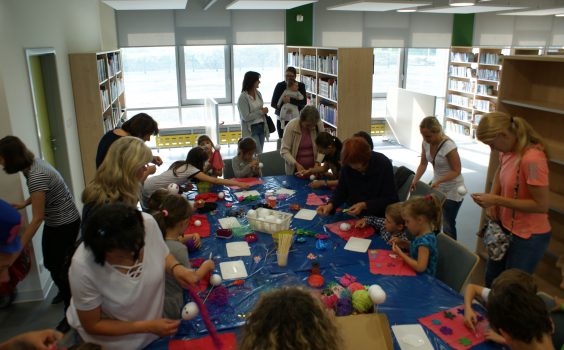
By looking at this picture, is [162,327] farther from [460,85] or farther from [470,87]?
[460,85]

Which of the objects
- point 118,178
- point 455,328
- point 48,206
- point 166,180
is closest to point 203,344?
point 118,178

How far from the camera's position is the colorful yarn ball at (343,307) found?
195cm

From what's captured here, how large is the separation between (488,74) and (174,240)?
909 centimetres

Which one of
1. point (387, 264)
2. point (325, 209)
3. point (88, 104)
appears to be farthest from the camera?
point (88, 104)

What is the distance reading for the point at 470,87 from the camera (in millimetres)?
9695

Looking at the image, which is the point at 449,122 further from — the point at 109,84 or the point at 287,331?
the point at 287,331

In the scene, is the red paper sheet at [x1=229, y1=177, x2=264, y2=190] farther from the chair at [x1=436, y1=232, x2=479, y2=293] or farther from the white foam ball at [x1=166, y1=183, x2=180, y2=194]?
the chair at [x1=436, y1=232, x2=479, y2=293]

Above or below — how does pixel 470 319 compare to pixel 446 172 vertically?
below

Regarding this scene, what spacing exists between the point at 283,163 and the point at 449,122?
23.2ft

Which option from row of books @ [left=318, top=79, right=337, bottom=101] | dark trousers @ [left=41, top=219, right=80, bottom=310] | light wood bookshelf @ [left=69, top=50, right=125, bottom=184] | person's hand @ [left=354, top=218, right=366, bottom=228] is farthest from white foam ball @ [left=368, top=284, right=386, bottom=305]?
row of books @ [left=318, top=79, right=337, bottom=101]

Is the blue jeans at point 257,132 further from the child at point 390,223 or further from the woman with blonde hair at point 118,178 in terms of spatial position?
the woman with blonde hair at point 118,178

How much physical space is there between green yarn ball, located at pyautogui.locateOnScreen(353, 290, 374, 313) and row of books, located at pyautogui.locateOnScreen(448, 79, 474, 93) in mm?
9020

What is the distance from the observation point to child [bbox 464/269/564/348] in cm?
156

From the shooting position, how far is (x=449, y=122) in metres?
10.4
